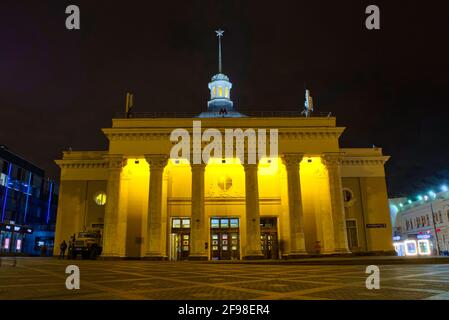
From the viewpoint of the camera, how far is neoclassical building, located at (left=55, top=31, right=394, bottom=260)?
32188 millimetres

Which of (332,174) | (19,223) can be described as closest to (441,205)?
(332,174)

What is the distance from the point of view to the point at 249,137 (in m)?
33.8

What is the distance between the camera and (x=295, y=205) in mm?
32219

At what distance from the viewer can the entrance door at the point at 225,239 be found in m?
35.2

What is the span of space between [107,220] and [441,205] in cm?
4311

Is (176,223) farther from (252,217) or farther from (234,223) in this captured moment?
(252,217)

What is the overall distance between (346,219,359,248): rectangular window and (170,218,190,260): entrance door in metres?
16.4

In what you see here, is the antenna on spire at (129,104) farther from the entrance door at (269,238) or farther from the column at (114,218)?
the entrance door at (269,238)

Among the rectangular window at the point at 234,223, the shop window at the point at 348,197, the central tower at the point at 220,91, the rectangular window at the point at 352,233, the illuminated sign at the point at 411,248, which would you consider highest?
the central tower at the point at 220,91

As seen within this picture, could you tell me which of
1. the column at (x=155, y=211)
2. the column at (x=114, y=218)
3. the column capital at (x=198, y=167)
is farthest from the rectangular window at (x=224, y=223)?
the column at (x=114, y=218)

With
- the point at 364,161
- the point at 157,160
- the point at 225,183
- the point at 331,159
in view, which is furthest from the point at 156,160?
the point at 364,161

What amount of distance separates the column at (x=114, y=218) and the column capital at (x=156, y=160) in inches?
99.3

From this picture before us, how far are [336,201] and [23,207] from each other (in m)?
59.8
